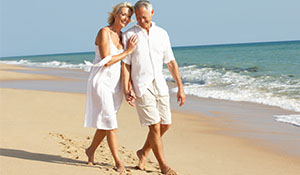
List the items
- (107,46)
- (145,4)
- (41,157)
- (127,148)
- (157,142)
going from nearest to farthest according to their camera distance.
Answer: (145,4)
(107,46)
(157,142)
(41,157)
(127,148)

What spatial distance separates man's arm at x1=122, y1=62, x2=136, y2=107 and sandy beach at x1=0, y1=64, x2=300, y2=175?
2.59ft

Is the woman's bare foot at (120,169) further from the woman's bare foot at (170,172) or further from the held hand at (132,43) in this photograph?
the held hand at (132,43)

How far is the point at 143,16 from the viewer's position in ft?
12.5

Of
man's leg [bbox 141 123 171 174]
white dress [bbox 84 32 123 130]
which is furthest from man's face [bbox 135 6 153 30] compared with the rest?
man's leg [bbox 141 123 171 174]

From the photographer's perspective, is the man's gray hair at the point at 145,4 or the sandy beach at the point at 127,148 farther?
the sandy beach at the point at 127,148

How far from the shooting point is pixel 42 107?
8.26m

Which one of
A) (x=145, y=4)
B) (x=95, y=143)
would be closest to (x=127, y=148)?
(x=95, y=143)

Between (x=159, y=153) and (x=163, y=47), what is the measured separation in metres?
1.14

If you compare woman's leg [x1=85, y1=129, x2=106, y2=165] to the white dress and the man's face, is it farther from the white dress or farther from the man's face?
the man's face

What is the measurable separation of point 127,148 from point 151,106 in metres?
1.67

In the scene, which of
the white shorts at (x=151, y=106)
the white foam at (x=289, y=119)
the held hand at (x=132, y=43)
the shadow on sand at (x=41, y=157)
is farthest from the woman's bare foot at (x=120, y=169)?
the white foam at (x=289, y=119)

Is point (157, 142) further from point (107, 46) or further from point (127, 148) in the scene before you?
point (127, 148)

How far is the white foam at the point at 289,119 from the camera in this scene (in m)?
7.24

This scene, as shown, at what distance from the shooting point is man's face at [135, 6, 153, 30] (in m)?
3.77
